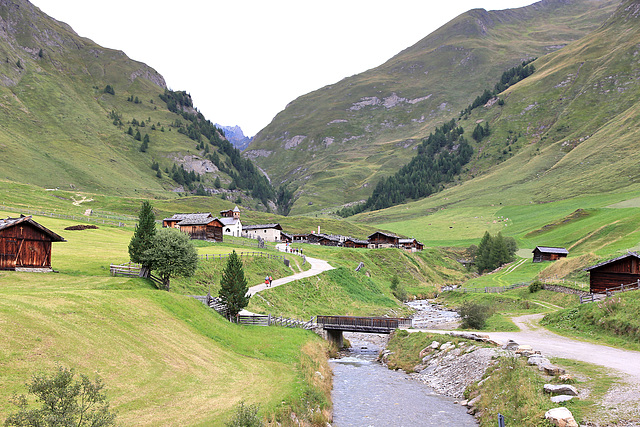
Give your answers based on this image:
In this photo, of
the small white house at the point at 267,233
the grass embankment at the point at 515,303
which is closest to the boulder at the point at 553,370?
the grass embankment at the point at 515,303

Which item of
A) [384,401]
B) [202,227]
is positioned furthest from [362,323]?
[202,227]

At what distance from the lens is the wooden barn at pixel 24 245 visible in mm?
40688

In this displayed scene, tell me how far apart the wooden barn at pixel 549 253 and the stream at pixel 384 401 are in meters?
71.3

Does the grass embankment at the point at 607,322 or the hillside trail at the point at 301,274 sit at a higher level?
the hillside trail at the point at 301,274

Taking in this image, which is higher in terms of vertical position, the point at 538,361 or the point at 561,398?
the point at 538,361

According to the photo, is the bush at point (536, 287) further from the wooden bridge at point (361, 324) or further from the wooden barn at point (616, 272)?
the wooden bridge at point (361, 324)

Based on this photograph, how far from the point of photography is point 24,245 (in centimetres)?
4209

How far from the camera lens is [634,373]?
2394cm

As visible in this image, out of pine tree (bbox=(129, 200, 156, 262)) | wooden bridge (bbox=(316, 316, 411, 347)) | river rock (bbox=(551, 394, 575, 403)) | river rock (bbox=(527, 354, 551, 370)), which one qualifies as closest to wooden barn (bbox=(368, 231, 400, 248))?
wooden bridge (bbox=(316, 316, 411, 347))

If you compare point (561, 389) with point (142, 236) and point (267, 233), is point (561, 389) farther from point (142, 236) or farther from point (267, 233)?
point (267, 233)

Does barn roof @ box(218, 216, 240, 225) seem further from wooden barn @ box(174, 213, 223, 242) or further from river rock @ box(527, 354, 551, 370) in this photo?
river rock @ box(527, 354, 551, 370)

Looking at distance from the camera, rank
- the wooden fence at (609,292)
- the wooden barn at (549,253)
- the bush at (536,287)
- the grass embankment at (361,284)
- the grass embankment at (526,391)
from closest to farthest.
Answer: the grass embankment at (526,391), the wooden fence at (609,292), the grass embankment at (361,284), the bush at (536,287), the wooden barn at (549,253)

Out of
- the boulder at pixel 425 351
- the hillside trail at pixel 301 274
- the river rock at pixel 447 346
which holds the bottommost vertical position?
the boulder at pixel 425 351

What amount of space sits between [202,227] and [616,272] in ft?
284
